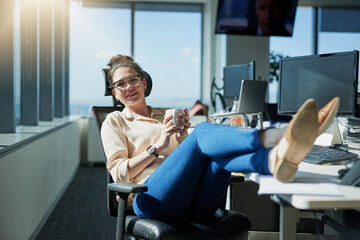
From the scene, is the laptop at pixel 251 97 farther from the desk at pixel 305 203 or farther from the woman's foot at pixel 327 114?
the woman's foot at pixel 327 114

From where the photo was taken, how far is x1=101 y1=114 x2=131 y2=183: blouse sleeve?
185cm

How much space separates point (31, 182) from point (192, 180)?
1.67m

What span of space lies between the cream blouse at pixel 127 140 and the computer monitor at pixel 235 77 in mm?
1888

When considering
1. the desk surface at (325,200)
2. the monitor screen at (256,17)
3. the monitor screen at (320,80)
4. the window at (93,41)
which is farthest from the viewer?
the window at (93,41)

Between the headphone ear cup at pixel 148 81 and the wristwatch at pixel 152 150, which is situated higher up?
the headphone ear cup at pixel 148 81

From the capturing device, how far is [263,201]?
2.46m

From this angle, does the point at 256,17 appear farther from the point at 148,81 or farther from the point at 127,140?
the point at 127,140

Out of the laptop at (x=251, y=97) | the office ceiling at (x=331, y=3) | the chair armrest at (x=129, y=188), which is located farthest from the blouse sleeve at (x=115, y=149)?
the office ceiling at (x=331, y=3)

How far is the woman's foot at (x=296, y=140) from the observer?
1.22 metres

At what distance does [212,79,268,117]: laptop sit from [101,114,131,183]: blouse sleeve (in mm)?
1465

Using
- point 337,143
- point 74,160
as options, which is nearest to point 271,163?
point 337,143

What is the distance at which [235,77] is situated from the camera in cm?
413

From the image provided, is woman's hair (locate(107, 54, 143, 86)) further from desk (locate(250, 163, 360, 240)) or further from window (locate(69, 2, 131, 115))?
window (locate(69, 2, 131, 115))

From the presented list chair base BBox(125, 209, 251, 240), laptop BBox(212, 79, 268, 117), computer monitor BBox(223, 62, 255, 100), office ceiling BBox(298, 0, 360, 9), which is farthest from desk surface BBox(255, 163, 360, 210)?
office ceiling BBox(298, 0, 360, 9)
